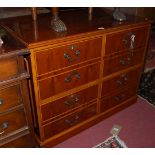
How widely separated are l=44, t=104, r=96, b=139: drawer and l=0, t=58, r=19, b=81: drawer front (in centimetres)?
57

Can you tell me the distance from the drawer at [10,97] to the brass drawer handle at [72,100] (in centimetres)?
42

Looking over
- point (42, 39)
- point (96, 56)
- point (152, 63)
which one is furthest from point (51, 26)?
point (152, 63)

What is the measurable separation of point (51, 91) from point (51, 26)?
46cm

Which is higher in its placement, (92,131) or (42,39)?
(42,39)

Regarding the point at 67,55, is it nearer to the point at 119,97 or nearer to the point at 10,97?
the point at 10,97

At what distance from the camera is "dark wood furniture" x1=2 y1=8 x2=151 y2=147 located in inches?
49.8

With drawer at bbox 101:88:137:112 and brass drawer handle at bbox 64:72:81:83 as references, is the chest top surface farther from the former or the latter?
drawer at bbox 101:88:137:112

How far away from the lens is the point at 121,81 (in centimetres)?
187

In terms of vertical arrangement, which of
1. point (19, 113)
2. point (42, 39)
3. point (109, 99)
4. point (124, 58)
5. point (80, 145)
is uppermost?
point (42, 39)

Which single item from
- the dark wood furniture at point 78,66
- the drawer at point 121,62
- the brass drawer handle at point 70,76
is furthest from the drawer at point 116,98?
the brass drawer handle at point 70,76

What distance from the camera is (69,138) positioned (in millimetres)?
1729

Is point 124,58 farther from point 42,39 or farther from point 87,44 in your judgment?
point 42,39

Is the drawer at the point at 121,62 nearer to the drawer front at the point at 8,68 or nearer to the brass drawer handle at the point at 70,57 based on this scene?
the brass drawer handle at the point at 70,57

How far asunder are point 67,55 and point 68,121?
609mm
